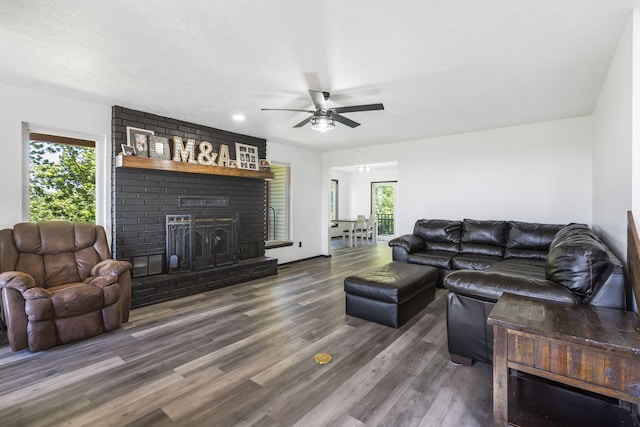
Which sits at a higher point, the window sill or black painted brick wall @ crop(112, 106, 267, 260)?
black painted brick wall @ crop(112, 106, 267, 260)

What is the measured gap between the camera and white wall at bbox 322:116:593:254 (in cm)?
432

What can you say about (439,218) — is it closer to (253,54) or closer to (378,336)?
(378,336)

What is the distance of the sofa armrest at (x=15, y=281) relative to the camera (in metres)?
2.48

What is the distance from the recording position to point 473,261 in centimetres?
416

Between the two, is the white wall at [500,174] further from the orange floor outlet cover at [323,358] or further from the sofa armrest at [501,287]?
the orange floor outlet cover at [323,358]

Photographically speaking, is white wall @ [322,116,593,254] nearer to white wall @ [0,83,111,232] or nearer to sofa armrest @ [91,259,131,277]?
sofa armrest @ [91,259,131,277]

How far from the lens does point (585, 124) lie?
13.8ft

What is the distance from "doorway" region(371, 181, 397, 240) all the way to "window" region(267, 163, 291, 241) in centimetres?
495

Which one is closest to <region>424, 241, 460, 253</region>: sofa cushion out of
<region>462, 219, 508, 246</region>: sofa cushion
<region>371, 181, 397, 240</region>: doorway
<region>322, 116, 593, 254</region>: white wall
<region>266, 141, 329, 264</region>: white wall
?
<region>462, 219, 508, 246</region>: sofa cushion

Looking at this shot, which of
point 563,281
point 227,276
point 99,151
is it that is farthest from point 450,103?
point 99,151

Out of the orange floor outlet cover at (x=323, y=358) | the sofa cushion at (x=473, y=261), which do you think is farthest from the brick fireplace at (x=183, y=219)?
the sofa cushion at (x=473, y=261)

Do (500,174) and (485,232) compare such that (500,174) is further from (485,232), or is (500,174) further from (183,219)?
(183,219)

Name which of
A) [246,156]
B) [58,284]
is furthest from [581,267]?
[246,156]

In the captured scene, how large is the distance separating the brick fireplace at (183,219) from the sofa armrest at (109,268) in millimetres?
583
